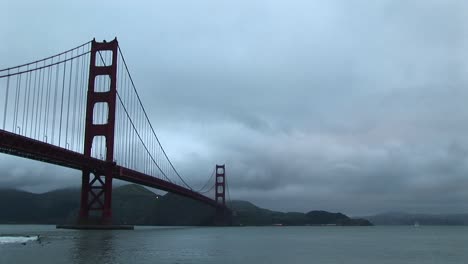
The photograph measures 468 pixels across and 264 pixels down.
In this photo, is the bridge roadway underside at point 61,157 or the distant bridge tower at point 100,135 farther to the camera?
the distant bridge tower at point 100,135

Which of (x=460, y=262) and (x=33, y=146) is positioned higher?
(x=33, y=146)

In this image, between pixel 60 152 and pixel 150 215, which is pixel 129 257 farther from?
pixel 150 215

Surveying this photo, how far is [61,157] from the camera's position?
51.9 meters

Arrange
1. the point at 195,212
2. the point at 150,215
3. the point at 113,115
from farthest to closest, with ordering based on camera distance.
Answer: the point at 150,215, the point at 195,212, the point at 113,115

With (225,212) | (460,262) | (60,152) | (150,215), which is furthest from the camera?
(150,215)

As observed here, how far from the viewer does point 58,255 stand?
30.9 m

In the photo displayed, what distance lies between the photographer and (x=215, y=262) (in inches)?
1210

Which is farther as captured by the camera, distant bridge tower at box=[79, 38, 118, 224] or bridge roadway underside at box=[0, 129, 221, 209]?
distant bridge tower at box=[79, 38, 118, 224]

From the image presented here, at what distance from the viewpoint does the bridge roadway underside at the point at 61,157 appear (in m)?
44.5

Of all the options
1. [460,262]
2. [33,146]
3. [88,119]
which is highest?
[88,119]

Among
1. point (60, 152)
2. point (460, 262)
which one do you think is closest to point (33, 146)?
point (60, 152)

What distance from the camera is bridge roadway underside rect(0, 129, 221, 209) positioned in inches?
1751

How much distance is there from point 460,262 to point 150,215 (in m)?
131

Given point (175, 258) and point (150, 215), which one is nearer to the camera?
point (175, 258)
